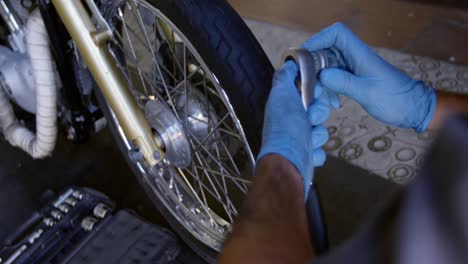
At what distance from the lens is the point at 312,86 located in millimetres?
752

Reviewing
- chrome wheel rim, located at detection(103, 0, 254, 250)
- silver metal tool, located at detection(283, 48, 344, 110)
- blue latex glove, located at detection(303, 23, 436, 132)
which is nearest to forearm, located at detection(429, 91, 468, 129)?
blue latex glove, located at detection(303, 23, 436, 132)

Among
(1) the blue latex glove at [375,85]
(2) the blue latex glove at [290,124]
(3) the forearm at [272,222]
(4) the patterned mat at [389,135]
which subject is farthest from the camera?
(4) the patterned mat at [389,135]

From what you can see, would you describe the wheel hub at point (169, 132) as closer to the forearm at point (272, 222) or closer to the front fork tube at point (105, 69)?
the front fork tube at point (105, 69)

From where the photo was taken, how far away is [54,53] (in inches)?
42.3

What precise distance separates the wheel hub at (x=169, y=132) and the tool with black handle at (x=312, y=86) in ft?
1.05

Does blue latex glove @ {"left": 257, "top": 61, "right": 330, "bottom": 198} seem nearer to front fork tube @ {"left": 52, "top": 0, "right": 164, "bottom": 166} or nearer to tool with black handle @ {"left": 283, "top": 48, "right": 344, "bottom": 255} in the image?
tool with black handle @ {"left": 283, "top": 48, "right": 344, "bottom": 255}

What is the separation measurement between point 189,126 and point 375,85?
1.37 ft

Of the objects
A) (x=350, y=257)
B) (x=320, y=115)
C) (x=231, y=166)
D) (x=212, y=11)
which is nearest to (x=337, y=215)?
(x=231, y=166)

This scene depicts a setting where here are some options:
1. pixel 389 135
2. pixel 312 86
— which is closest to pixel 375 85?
pixel 312 86

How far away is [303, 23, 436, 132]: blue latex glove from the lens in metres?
0.80

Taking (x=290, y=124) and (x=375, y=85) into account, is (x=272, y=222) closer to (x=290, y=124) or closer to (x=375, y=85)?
(x=290, y=124)

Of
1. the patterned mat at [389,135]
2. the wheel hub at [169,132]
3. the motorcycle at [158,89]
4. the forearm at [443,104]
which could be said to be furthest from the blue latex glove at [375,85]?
the patterned mat at [389,135]

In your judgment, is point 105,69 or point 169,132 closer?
point 105,69

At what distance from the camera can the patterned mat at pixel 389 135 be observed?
1.41m
